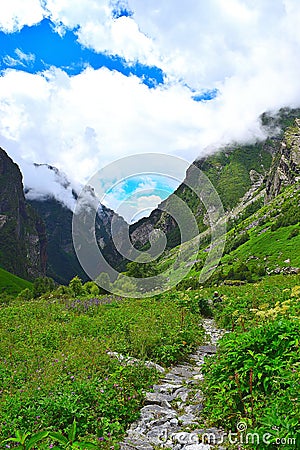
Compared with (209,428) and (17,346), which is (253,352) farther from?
(17,346)

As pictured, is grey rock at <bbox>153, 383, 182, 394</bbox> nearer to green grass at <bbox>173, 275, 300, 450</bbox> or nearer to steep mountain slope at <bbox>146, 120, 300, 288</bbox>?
green grass at <bbox>173, 275, 300, 450</bbox>

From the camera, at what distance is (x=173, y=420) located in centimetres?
681

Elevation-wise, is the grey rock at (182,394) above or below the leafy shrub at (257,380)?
below

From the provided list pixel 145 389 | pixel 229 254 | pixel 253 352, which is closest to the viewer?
pixel 253 352

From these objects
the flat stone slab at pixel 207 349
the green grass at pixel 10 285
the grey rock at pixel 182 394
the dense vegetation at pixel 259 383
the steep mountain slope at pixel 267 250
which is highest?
the steep mountain slope at pixel 267 250

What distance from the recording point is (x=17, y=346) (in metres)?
11.0

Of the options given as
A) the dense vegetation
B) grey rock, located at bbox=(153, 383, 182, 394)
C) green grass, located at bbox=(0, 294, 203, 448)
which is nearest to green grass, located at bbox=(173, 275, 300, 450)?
the dense vegetation

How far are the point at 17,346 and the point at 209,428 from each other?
6.66 metres

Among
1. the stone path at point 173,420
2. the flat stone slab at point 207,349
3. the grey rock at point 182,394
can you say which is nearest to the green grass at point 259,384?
the stone path at point 173,420

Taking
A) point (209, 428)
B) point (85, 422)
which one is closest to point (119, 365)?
point (85, 422)

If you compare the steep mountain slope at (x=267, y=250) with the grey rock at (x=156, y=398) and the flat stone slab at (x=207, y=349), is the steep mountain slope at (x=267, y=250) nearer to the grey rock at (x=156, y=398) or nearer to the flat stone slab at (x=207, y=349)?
the flat stone slab at (x=207, y=349)

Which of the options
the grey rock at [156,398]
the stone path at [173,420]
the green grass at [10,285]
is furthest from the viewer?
the green grass at [10,285]

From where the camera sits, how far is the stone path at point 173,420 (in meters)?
5.94

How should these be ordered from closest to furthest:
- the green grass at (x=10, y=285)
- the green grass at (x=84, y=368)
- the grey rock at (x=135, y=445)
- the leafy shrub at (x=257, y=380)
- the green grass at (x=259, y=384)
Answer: the green grass at (x=259, y=384), the leafy shrub at (x=257, y=380), the grey rock at (x=135, y=445), the green grass at (x=84, y=368), the green grass at (x=10, y=285)
